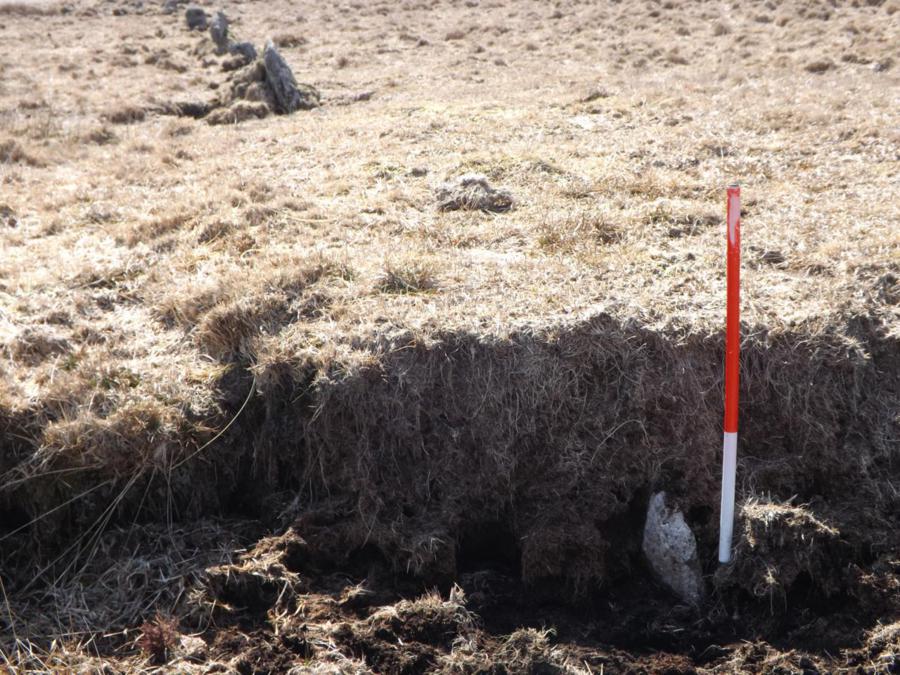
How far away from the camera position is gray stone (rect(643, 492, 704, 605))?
13.9ft

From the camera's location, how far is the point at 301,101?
11492 millimetres

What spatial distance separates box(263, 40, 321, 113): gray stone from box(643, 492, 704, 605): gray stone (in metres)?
8.85

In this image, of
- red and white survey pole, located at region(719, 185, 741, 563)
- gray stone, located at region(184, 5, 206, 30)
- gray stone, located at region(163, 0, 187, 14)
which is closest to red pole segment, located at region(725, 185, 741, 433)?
red and white survey pole, located at region(719, 185, 741, 563)

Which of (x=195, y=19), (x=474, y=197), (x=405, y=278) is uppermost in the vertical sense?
(x=195, y=19)

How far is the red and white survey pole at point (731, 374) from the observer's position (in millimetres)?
3803

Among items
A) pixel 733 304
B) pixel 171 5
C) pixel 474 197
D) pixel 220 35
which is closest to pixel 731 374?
pixel 733 304

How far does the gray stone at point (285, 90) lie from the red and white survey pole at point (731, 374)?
28.5ft

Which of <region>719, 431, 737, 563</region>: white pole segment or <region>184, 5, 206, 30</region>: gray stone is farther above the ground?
<region>184, 5, 206, 30</region>: gray stone

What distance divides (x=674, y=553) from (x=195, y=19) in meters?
18.5

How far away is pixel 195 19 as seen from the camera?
61.7 feet

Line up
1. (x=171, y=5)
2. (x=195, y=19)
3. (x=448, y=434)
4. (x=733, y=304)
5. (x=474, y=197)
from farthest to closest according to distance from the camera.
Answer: (x=171, y=5) → (x=195, y=19) → (x=474, y=197) → (x=448, y=434) → (x=733, y=304)

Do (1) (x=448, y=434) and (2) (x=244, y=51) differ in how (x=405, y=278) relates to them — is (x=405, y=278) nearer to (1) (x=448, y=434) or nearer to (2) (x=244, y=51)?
(1) (x=448, y=434)

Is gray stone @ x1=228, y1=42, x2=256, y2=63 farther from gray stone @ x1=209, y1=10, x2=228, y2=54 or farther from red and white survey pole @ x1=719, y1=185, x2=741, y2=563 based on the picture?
red and white survey pole @ x1=719, y1=185, x2=741, y2=563

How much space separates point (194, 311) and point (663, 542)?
3303 mm
